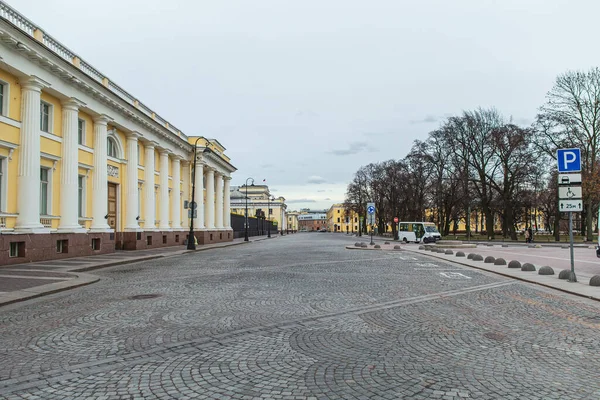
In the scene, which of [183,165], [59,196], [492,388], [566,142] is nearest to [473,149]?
[566,142]

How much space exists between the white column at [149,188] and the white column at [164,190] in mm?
2947

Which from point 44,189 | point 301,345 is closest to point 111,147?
point 44,189

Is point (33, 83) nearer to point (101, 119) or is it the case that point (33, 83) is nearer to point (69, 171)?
point (69, 171)

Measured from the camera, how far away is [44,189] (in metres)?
23.6

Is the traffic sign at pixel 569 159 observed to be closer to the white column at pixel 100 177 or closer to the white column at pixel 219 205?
the white column at pixel 100 177

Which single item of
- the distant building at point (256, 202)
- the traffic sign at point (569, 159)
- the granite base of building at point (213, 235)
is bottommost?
the granite base of building at point (213, 235)

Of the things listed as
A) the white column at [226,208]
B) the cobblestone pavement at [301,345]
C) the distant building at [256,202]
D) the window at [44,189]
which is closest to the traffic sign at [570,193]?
the cobblestone pavement at [301,345]

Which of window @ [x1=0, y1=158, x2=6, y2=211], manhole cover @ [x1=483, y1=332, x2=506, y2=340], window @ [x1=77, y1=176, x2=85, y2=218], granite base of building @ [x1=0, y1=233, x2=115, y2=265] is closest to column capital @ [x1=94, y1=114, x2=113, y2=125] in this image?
window @ [x1=77, y1=176, x2=85, y2=218]

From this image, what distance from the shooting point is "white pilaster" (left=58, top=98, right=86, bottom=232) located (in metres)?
24.3

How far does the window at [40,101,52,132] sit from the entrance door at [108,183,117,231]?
8.43 metres

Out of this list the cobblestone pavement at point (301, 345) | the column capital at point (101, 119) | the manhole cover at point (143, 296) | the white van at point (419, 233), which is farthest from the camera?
the white van at point (419, 233)

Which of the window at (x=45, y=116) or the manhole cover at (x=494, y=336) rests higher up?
the window at (x=45, y=116)

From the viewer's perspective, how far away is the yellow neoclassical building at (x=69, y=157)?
20.4m

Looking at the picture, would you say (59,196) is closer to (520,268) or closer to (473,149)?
(520,268)
